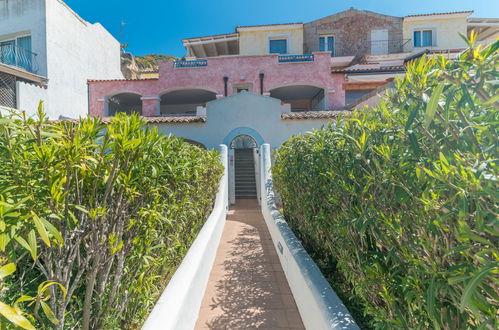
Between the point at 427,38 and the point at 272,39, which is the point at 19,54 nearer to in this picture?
the point at 272,39

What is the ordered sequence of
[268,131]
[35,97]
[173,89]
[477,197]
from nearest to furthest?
[477,197] → [268,131] → [35,97] → [173,89]

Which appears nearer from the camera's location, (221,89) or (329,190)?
(329,190)

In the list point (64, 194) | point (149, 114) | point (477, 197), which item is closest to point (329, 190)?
point (477, 197)

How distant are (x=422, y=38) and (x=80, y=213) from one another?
26876 mm

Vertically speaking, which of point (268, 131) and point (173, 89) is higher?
point (173, 89)

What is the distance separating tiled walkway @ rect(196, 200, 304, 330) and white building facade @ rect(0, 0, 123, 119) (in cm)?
1523

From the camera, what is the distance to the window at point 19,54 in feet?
50.3

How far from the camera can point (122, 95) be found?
16.9 meters

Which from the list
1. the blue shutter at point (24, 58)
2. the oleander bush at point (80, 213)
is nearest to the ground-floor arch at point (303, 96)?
the oleander bush at point (80, 213)

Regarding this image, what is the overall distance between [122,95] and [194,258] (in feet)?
55.6

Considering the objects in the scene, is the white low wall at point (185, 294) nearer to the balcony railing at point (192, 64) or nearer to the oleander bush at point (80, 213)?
the oleander bush at point (80, 213)

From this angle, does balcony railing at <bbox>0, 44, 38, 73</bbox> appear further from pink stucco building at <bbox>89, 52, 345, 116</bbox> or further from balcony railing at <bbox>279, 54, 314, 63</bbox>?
balcony railing at <bbox>279, 54, 314, 63</bbox>

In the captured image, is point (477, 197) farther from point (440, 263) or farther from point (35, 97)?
point (35, 97)

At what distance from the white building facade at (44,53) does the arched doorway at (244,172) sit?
11.5m
